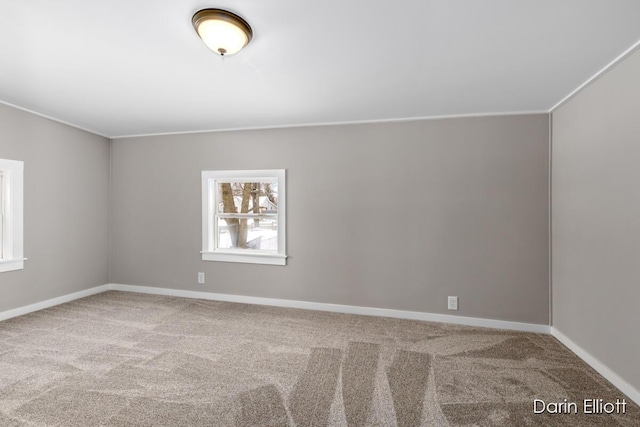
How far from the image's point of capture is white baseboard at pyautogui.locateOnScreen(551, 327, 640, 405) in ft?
6.98

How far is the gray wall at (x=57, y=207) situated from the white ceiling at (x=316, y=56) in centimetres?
44

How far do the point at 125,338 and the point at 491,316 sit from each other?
3.81 meters

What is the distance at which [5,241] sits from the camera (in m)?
3.52

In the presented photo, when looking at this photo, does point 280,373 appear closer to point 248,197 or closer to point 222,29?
point 222,29

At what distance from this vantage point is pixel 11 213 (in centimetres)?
351

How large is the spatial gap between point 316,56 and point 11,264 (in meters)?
4.00

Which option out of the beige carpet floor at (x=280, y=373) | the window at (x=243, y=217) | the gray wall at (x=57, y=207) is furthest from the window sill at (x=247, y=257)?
the gray wall at (x=57, y=207)

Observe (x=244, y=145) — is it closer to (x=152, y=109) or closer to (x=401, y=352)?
(x=152, y=109)

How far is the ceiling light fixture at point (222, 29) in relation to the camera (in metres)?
1.72

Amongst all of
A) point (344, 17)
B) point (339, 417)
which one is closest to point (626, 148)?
point (344, 17)

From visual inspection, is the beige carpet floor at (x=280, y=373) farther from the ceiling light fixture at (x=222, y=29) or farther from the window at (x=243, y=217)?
the ceiling light fixture at (x=222, y=29)

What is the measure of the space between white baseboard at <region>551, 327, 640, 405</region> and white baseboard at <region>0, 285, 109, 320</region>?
18.8ft

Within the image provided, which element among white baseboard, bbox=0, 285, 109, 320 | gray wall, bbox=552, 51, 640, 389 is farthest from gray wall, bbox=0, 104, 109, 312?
gray wall, bbox=552, 51, 640, 389

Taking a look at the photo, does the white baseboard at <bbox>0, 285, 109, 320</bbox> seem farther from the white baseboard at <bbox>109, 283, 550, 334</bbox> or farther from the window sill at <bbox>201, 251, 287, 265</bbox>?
the window sill at <bbox>201, 251, 287, 265</bbox>
